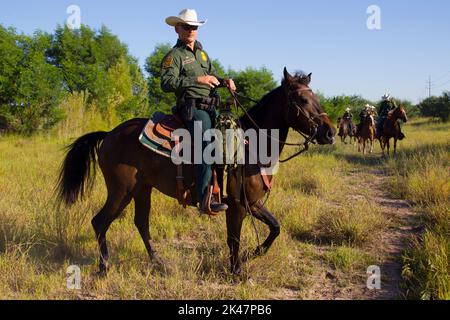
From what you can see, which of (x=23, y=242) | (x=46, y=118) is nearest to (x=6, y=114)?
(x=46, y=118)

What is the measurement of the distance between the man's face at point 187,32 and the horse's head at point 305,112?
1.14 metres

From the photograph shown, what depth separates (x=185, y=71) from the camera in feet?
13.3

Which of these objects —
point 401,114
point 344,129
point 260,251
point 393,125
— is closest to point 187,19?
point 260,251

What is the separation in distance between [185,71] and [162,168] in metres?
1.18

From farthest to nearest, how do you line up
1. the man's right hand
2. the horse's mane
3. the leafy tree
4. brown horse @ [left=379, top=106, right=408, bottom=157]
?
the leafy tree, brown horse @ [left=379, top=106, right=408, bottom=157], the horse's mane, the man's right hand

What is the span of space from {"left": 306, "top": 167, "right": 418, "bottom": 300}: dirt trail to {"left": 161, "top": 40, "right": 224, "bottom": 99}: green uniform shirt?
8.43 feet

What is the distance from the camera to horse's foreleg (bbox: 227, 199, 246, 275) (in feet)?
13.2

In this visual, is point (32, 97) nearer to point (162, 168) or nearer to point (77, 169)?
point (77, 169)

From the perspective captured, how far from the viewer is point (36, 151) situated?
42.5 feet

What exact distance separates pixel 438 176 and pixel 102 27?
134 feet

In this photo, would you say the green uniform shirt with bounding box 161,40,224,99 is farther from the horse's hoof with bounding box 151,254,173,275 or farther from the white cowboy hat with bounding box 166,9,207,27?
the horse's hoof with bounding box 151,254,173,275

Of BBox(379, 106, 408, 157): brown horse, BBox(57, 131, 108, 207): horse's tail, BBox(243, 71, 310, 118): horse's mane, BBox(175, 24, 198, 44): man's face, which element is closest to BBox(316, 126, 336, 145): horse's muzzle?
BBox(243, 71, 310, 118): horse's mane
